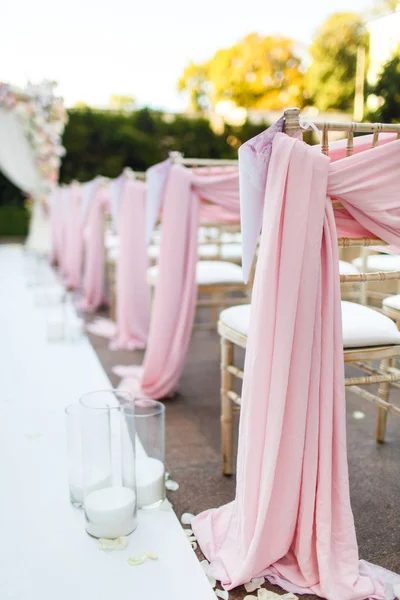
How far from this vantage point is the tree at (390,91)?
2234 millimetres

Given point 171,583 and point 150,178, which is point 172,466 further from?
point 150,178

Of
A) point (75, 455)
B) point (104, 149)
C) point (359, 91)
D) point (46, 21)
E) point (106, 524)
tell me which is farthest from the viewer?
point (46, 21)

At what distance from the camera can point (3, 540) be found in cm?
124

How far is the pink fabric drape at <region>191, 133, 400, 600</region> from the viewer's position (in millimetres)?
1078

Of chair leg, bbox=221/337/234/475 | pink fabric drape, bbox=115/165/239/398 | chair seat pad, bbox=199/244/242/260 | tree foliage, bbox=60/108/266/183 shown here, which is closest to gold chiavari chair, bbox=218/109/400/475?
chair leg, bbox=221/337/234/475

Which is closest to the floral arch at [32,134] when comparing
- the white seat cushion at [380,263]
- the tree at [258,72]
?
the white seat cushion at [380,263]

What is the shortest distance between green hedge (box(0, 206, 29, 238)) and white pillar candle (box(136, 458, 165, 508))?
916 centimetres

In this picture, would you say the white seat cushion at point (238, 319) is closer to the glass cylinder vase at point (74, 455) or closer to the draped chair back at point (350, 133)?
the draped chair back at point (350, 133)

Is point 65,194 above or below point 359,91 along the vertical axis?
below

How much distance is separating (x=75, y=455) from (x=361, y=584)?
29.3 inches

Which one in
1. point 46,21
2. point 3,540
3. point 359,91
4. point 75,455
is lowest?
point 3,540

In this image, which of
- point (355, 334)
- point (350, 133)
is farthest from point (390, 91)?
point (355, 334)

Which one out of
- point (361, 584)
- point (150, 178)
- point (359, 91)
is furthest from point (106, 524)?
point (359, 91)

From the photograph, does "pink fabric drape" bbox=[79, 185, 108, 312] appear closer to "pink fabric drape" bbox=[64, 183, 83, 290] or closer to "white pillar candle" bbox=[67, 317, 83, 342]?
"pink fabric drape" bbox=[64, 183, 83, 290]
